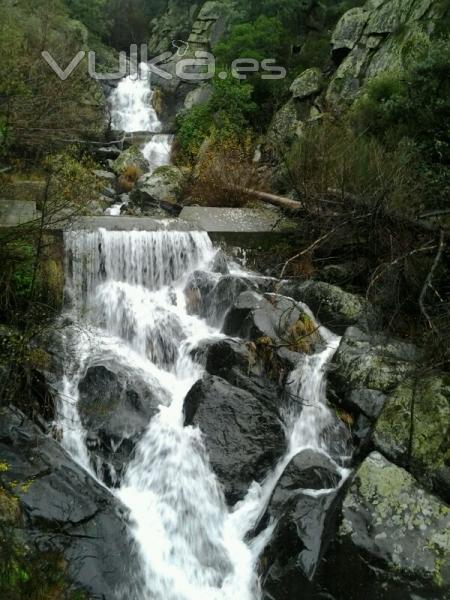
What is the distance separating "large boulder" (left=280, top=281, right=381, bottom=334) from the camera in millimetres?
7203

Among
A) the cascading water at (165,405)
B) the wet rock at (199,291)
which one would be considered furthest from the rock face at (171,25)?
the wet rock at (199,291)

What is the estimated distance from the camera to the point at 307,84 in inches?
549

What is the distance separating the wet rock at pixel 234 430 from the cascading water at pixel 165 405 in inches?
4.9

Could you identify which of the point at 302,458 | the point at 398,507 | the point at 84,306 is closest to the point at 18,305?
the point at 84,306

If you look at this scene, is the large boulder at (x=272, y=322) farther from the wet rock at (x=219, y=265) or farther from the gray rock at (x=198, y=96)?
the gray rock at (x=198, y=96)

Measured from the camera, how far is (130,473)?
16.8 feet

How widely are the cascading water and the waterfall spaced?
9.20m

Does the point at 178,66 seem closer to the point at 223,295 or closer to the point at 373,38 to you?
the point at 373,38

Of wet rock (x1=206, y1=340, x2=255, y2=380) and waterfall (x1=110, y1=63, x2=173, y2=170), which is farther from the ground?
waterfall (x1=110, y1=63, x2=173, y2=170)

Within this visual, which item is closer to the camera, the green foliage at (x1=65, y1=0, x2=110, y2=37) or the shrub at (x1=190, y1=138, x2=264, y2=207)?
the shrub at (x1=190, y1=138, x2=264, y2=207)

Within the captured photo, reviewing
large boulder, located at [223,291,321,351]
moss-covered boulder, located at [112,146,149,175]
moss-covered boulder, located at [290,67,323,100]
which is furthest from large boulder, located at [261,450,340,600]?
moss-covered boulder, located at [290,67,323,100]

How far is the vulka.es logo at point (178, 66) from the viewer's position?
14255 mm

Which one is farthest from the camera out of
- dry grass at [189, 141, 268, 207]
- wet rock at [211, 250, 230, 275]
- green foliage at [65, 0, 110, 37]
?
green foliage at [65, 0, 110, 37]

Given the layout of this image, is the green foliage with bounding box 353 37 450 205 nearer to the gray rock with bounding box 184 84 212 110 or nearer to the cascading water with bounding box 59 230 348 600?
the cascading water with bounding box 59 230 348 600
